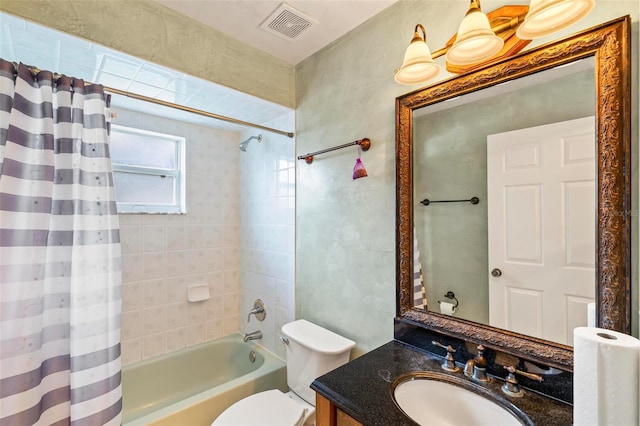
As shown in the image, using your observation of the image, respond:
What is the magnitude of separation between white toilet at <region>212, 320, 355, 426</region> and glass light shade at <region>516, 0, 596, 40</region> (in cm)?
143

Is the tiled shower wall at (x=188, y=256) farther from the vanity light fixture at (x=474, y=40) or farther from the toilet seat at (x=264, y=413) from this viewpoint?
the vanity light fixture at (x=474, y=40)

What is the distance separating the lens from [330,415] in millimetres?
935

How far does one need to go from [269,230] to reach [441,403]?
1.52 metres

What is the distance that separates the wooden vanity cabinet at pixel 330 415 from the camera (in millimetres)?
896

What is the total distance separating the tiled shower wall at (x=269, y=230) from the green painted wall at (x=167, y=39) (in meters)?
0.31

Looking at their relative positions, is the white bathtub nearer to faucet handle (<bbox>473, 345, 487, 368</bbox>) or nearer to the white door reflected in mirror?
faucet handle (<bbox>473, 345, 487, 368</bbox>)

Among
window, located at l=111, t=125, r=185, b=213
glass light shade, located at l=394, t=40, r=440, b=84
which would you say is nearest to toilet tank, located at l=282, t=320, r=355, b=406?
glass light shade, located at l=394, t=40, r=440, b=84

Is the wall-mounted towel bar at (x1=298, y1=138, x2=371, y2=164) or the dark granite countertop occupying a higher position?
the wall-mounted towel bar at (x1=298, y1=138, x2=371, y2=164)

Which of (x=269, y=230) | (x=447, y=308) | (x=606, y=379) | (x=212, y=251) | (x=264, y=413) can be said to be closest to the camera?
(x=606, y=379)

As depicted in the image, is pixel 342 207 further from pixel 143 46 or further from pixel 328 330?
pixel 143 46

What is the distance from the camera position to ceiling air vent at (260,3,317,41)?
4.64ft

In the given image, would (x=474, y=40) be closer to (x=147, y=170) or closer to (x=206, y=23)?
(x=206, y=23)

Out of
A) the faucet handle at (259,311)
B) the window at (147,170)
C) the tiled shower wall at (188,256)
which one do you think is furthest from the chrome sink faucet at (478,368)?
the window at (147,170)

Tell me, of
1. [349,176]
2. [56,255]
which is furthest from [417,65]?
[56,255]
